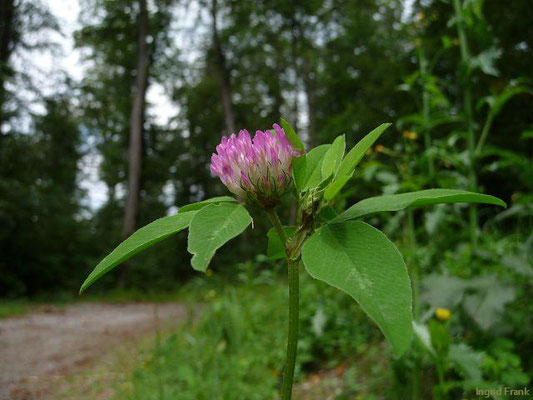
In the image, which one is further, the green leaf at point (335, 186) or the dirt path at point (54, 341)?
the dirt path at point (54, 341)

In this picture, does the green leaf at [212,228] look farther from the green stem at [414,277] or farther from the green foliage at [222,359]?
the green foliage at [222,359]

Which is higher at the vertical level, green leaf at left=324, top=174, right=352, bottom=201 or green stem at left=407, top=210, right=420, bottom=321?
green leaf at left=324, top=174, right=352, bottom=201

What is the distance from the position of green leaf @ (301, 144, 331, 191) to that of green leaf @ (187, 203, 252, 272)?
0.11 meters

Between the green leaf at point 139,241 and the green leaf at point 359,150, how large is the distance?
20cm

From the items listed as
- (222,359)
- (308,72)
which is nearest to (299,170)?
(222,359)

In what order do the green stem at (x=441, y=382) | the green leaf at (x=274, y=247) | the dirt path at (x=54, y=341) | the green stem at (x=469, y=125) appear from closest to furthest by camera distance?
the green leaf at (x=274, y=247) < the green stem at (x=441, y=382) < the green stem at (x=469, y=125) < the dirt path at (x=54, y=341)

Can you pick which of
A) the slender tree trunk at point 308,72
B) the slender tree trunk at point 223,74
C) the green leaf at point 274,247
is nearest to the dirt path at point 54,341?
the green leaf at point 274,247

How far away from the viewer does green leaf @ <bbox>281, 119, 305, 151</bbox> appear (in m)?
0.49

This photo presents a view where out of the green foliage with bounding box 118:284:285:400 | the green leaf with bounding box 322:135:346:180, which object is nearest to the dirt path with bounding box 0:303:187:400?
the green foliage with bounding box 118:284:285:400

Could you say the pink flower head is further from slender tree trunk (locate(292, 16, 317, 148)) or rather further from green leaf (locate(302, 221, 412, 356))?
slender tree trunk (locate(292, 16, 317, 148))

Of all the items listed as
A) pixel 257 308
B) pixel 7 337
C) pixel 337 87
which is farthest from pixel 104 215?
pixel 257 308

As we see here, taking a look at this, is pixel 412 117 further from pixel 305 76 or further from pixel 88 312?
pixel 305 76

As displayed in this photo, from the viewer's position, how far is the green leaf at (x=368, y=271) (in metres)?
0.36

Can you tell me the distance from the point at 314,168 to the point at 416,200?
0.20 meters
